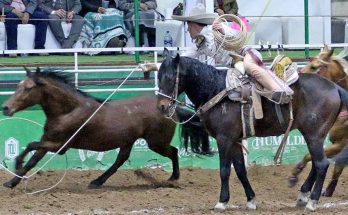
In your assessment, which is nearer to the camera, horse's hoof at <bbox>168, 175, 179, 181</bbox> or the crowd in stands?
horse's hoof at <bbox>168, 175, 179, 181</bbox>

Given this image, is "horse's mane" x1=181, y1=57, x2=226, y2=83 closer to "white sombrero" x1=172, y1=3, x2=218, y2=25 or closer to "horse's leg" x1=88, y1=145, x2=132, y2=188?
"white sombrero" x1=172, y1=3, x2=218, y2=25

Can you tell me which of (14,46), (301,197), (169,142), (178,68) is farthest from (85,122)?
(14,46)

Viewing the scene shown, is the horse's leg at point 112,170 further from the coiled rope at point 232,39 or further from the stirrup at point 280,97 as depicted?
the stirrup at point 280,97

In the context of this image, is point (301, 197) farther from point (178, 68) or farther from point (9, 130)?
point (9, 130)

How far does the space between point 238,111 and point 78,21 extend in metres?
5.22

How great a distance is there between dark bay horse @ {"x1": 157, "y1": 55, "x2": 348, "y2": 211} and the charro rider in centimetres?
22

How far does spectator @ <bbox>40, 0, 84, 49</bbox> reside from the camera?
14.2 metres

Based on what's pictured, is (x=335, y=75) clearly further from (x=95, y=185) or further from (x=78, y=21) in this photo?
(x=78, y=21)

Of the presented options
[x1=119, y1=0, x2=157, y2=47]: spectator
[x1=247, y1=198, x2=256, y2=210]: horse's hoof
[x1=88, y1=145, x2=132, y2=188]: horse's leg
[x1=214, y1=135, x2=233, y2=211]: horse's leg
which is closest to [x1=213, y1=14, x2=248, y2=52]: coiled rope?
[x1=214, y1=135, x2=233, y2=211]: horse's leg

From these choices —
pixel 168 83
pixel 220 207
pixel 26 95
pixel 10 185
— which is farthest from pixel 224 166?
pixel 10 185

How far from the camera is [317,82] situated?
9.75m

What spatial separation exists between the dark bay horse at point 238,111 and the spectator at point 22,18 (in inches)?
193

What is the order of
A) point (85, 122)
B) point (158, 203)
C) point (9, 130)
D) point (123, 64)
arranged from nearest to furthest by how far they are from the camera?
point (158, 203), point (85, 122), point (9, 130), point (123, 64)

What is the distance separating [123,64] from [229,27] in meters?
4.25
